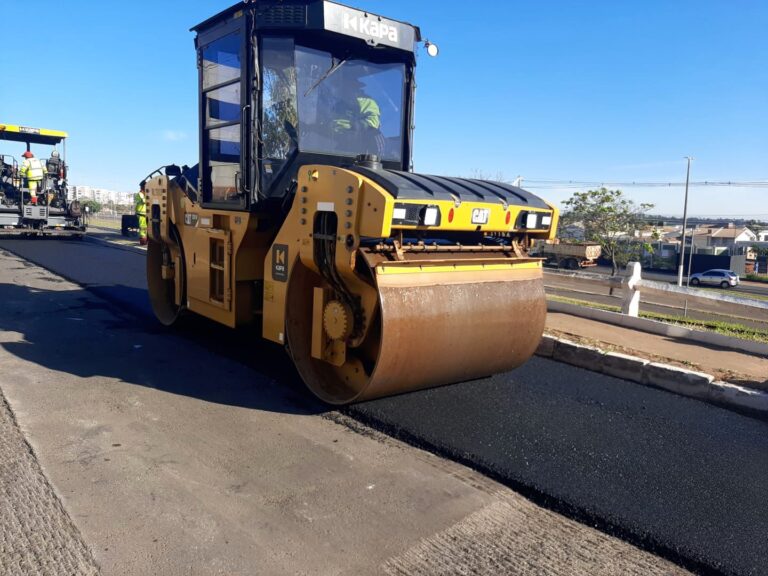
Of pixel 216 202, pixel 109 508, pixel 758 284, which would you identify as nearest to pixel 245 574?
pixel 109 508

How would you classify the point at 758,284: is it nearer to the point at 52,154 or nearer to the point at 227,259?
the point at 52,154

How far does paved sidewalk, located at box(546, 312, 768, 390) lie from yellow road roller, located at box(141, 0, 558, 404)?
5.96 ft

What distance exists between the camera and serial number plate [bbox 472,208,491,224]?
13.9 feet

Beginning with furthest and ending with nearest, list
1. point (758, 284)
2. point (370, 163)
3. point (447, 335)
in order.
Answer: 1. point (758, 284)
2. point (370, 163)
3. point (447, 335)

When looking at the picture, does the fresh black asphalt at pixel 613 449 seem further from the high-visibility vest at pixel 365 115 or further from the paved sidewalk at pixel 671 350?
the high-visibility vest at pixel 365 115

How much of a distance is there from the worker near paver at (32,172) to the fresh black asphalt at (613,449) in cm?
1668

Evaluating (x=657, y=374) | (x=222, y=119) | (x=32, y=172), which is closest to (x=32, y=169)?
(x=32, y=172)

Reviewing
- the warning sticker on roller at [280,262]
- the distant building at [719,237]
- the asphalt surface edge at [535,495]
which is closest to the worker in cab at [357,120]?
the warning sticker on roller at [280,262]

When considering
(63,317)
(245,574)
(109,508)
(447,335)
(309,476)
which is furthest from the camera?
(63,317)

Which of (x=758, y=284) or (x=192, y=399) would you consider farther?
(x=758, y=284)

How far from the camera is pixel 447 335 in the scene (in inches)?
161

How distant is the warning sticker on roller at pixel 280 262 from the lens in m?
4.55

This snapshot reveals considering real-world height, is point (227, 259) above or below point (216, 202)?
below

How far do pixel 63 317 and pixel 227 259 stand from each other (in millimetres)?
3199
